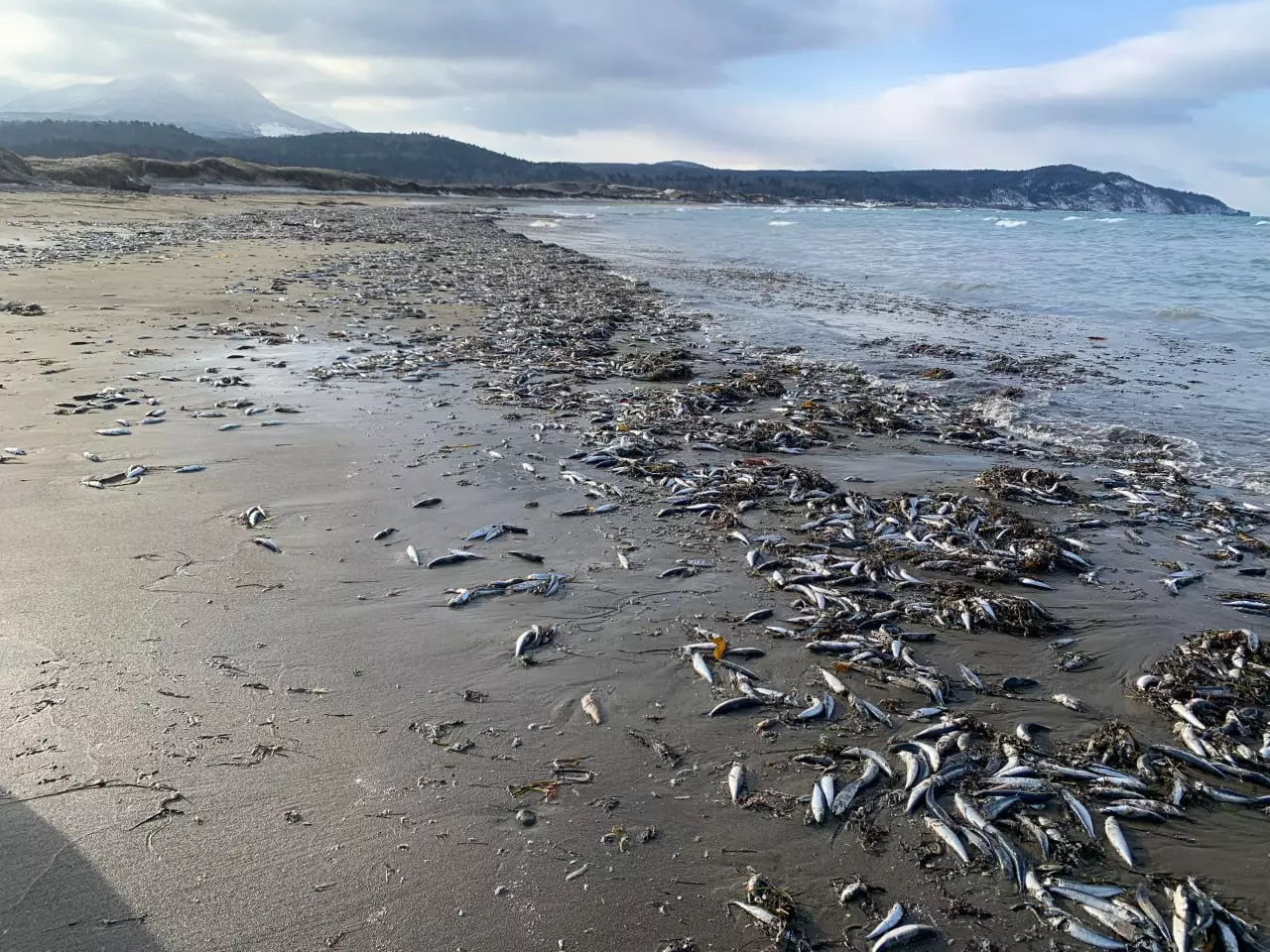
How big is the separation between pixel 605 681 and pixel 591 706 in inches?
11.0

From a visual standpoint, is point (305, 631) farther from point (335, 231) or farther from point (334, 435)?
point (335, 231)

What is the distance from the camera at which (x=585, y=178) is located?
176625 millimetres

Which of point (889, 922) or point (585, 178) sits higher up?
point (585, 178)

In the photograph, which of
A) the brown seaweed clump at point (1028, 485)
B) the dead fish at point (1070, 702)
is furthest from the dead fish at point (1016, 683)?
the brown seaweed clump at point (1028, 485)

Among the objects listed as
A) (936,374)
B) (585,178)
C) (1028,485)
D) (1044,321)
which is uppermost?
(585,178)

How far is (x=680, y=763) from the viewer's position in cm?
418

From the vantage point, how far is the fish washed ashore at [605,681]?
10.9 feet

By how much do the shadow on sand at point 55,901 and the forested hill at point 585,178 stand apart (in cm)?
14240

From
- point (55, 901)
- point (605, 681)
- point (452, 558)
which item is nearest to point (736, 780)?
point (605, 681)

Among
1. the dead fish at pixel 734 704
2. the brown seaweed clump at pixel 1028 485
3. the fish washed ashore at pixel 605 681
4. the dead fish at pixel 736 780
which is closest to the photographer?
the fish washed ashore at pixel 605 681

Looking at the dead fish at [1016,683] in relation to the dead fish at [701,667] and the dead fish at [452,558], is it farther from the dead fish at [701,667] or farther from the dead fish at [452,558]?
the dead fish at [452,558]

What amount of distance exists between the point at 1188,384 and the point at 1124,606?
10.3 m

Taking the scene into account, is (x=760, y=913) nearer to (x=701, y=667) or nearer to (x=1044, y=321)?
(x=701, y=667)

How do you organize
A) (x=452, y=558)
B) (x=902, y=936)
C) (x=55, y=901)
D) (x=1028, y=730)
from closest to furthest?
1. (x=55, y=901)
2. (x=902, y=936)
3. (x=1028, y=730)
4. (x=452, y=558)
